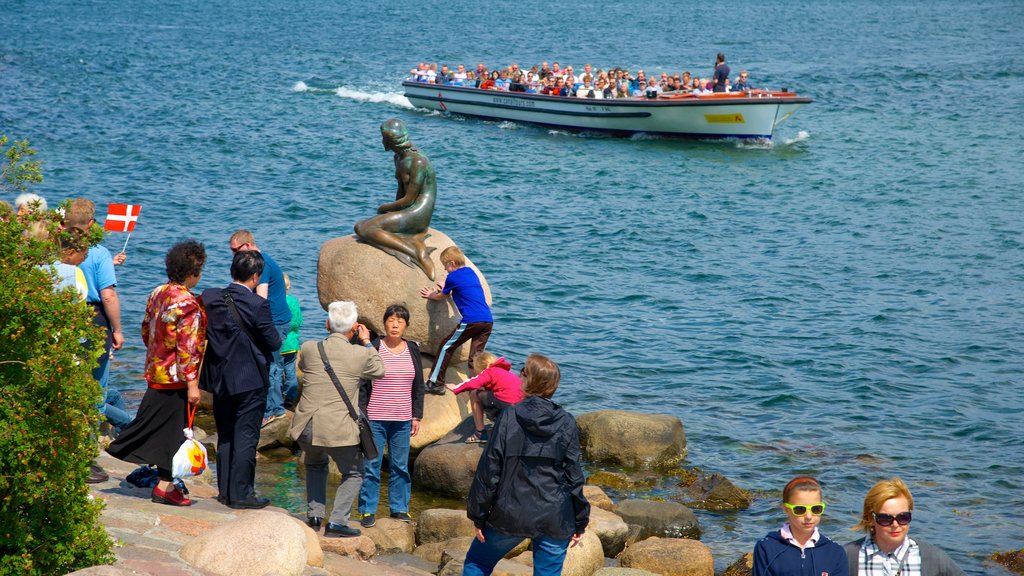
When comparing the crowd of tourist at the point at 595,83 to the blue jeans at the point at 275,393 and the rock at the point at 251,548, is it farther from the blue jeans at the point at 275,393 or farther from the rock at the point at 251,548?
the rock at the point at 251,548

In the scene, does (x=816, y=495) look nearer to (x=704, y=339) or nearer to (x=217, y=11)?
(x=704, y=339)

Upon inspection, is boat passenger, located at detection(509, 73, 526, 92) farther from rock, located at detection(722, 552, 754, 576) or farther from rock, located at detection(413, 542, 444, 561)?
rock, located at detection(413, 542, 444, 561)

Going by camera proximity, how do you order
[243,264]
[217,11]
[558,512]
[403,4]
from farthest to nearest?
[403,4] → [217,11] → [243,264] → [558,512]

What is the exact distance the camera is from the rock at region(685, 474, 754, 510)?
37.0 feet

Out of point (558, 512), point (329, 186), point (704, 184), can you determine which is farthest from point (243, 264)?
point (704, 184)

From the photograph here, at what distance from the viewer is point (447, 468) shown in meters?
10.8

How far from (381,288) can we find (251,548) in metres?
5.62

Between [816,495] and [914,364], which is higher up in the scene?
[816,495]

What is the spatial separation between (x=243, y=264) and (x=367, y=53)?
52.9m

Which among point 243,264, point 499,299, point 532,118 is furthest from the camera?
point 532,118

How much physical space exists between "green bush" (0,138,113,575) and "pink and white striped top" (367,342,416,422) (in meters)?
3.36

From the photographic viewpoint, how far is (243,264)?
7832 millimetres

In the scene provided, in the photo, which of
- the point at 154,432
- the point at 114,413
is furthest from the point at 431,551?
the point at 114,413

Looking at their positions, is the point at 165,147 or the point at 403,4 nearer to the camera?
the point at 165,147
